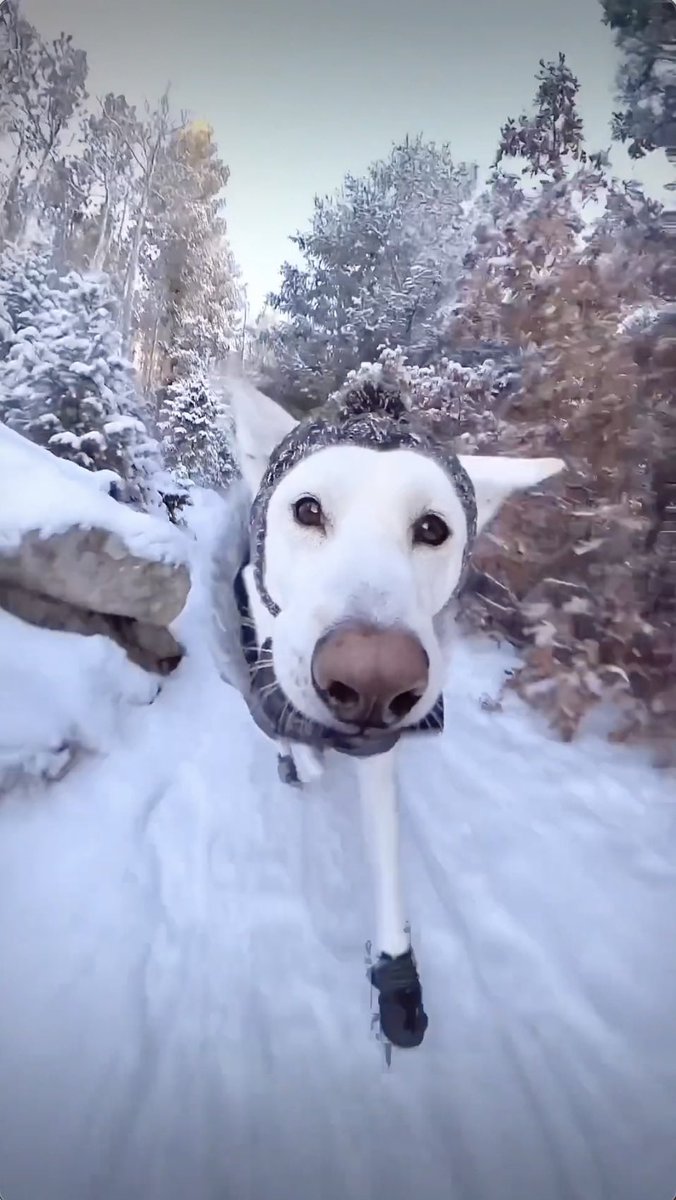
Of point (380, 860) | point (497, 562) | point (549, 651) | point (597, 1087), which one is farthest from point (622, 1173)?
point (497, 562)

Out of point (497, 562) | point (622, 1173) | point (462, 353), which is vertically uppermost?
point (462, 353)

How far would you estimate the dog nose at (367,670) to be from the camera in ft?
2.66

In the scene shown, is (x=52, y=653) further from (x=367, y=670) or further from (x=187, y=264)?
(x=187, y=264)

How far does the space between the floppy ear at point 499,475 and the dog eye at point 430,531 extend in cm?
7

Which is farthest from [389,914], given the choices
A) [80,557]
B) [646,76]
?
[646,76]

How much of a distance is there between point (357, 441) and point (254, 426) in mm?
148

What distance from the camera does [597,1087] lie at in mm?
913

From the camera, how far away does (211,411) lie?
984 millimetres

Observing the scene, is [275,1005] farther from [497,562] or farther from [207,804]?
[497,562]

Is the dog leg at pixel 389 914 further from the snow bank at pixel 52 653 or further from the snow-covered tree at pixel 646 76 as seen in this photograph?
the snow-covered tree at pixel 646 76

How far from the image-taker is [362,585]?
82 centimetres

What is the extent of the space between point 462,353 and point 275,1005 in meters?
0.85

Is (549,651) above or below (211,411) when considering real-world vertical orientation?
below

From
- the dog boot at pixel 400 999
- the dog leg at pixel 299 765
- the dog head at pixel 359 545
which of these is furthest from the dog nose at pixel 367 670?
the dog boot at pixel 400 999
